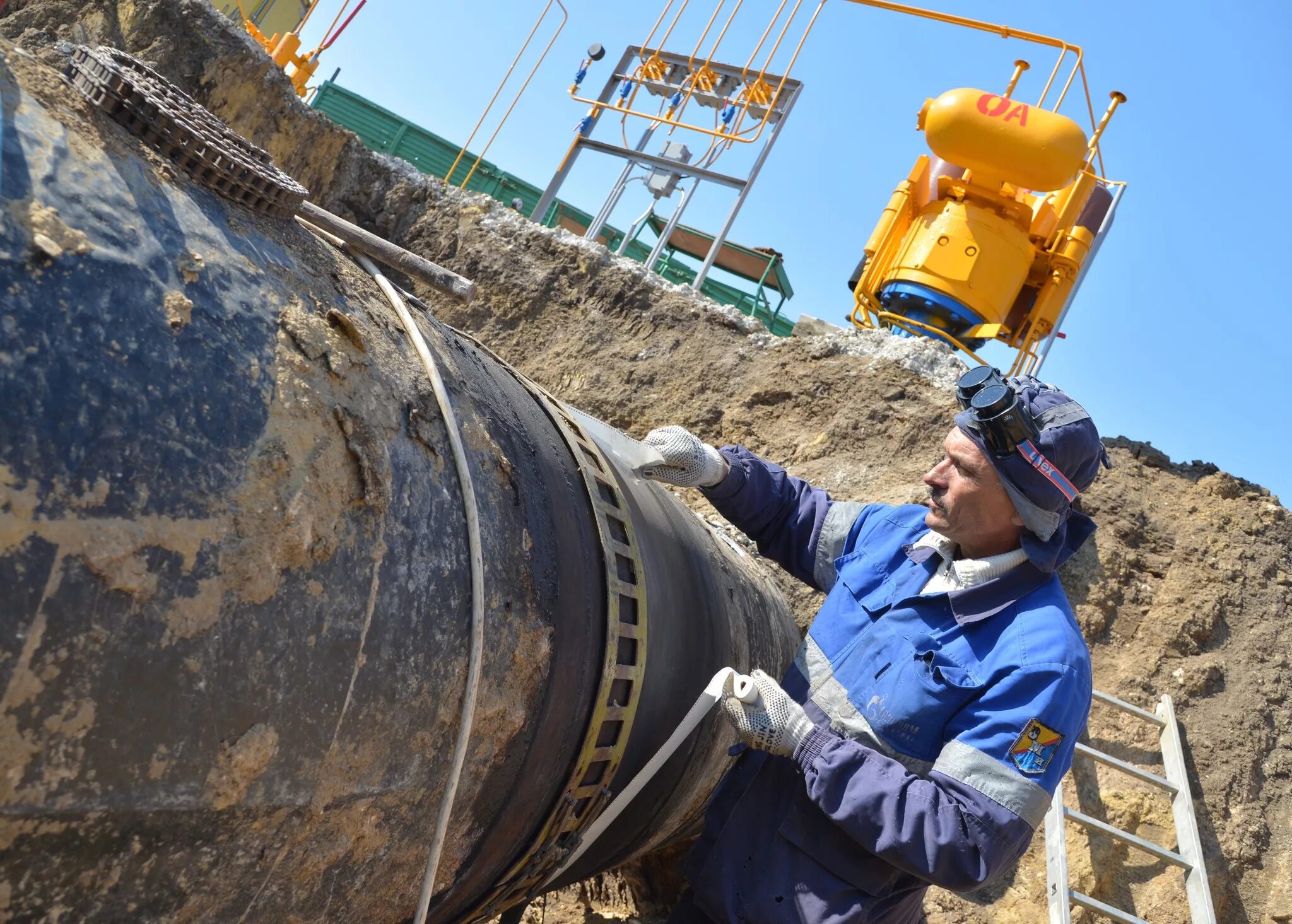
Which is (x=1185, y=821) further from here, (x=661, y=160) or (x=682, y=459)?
(x=661, y=160)

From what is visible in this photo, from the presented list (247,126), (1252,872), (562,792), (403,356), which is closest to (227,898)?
(562,792)

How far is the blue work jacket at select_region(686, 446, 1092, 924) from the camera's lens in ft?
6.53

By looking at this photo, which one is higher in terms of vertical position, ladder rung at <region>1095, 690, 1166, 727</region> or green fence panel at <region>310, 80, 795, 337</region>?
green fence panel at <region>310, 80, 795, 337</region>

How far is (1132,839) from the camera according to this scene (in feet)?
11.7

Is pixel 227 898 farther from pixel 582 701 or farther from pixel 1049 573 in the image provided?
pixel 1049 573

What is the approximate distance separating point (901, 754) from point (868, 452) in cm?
288

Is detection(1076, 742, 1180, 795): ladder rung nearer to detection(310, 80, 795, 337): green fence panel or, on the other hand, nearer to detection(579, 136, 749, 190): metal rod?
detection(579, 136, 749, 190): metal rod

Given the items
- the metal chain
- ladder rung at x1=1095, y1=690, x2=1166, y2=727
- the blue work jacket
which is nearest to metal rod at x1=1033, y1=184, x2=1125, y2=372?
ladder rung at x1=1095, y1=690, x2=1166, y2=727

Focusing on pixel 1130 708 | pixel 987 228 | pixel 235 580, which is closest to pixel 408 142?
pixel 987 228

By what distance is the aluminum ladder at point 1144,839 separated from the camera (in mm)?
3387

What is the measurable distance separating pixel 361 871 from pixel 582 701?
1.75ft

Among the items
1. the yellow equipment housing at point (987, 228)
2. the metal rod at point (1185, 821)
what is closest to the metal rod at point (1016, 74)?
the yellow equipment housing at point (987, 228)

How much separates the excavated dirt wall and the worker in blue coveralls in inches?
57.4

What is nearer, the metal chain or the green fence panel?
the metal chain
